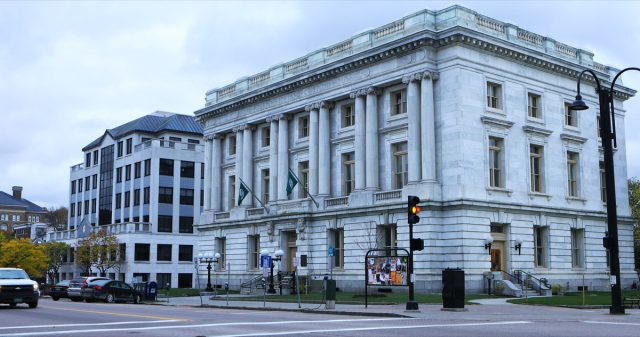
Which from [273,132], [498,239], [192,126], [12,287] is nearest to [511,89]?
[498,239]

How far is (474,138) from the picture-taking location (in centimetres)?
4706

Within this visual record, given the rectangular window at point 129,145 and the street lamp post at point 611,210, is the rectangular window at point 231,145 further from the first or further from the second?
the street lamp post at point 611,210

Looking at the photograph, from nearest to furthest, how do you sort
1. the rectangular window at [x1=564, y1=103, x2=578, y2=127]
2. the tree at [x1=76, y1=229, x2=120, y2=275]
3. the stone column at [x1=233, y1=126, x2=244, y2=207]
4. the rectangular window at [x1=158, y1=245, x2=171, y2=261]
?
the rectangular window at [x1=564, y1=103, x2=578, y2=127] < the stone column at [x1=233, y1=126, x2=244, y2=207] < the tree at [x1=76, y1=229, x2=120, y2=275] < the rectangular window at [x1=158, y1=245, x2=171, y2=261]

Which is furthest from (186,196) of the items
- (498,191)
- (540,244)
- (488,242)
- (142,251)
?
(488,242)

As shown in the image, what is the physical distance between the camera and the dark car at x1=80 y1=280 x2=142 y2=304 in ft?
149

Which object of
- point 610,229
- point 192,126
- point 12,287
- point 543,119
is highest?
point 192,126

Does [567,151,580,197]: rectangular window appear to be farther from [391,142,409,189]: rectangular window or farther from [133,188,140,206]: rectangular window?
[133,188,140,206]: rectangular window

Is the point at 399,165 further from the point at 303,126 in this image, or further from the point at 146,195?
the point at 146,195

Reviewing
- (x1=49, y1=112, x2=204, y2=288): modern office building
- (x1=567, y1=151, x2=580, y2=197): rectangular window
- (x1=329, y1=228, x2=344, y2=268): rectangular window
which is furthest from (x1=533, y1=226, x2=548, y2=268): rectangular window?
(x1=49, y1=112, x2=204, y2=288): modern office building

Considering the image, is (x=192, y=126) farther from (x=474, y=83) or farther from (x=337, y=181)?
(x=474, y=83)

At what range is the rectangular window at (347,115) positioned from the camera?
55097 millimetres

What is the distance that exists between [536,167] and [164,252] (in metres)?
52.9

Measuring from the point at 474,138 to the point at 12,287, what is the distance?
28256 mm

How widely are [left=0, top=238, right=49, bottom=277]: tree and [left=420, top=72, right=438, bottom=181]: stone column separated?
2404 inches
